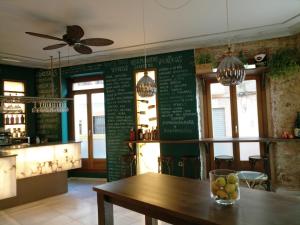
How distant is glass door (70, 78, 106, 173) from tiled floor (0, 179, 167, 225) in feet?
4.48

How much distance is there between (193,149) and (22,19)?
3883 mm

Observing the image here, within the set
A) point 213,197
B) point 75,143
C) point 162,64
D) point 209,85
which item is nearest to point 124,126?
point 75,143

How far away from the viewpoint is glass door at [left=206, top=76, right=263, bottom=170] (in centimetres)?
518

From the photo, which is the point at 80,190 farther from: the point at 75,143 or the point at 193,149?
the point at 193,149

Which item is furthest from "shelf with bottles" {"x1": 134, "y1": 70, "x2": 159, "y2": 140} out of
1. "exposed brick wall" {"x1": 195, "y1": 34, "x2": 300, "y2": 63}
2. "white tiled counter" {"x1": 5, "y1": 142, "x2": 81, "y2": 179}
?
"exposed brick wall" {"x1": 195, "y1": 34, "x2": 300, "y2": 63}

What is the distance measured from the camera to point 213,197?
195cm

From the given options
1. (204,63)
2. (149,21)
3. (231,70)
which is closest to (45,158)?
(149,21)

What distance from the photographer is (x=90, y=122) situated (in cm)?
667

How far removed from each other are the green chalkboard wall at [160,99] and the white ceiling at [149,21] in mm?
387

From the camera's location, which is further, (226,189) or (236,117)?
(236,117)

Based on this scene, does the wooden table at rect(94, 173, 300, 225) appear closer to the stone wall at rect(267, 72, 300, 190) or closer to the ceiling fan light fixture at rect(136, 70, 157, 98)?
the ceiling fan light fixture at rect(136, 70, 157, 98)

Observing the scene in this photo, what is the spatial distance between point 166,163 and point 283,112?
8.35 ft

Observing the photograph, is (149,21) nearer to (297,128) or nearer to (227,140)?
(227,140)

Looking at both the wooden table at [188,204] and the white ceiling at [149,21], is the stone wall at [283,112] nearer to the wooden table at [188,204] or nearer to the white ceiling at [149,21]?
the white ceiling at [149,21]
